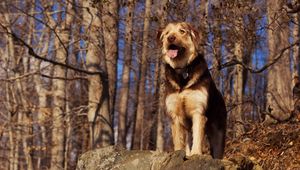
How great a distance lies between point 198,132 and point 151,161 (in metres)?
0.65

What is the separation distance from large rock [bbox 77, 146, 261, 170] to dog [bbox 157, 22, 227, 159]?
472mm

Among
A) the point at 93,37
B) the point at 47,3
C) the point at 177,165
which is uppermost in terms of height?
the point at 47,3

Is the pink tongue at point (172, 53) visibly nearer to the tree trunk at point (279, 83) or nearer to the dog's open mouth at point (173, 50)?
the dog's open mouth at point (173, 50)

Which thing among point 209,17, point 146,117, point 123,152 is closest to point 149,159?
point 123,152

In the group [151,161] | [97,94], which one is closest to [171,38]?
[151,161]

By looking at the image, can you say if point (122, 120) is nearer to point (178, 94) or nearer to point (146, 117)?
point (146, 117)

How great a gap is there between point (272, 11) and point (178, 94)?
5293mm

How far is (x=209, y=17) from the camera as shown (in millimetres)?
10953

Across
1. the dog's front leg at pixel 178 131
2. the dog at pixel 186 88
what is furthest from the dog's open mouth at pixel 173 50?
the dog's front leg at pixel 178 131

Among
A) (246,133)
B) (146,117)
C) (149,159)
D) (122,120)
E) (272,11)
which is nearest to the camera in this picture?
(149,159)

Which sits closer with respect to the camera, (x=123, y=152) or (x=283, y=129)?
(x=123, y=152)

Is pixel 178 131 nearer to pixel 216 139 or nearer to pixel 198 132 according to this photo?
pixel 198 132

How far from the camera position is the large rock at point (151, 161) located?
5.65 meters

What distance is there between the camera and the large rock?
565 cm
